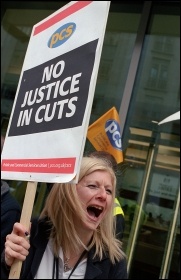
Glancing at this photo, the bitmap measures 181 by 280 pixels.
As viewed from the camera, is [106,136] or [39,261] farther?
[106,136]

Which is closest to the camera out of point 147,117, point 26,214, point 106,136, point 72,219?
point 26,214

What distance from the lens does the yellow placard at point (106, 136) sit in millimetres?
2199

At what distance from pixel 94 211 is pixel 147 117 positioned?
Result: 2.43 meters

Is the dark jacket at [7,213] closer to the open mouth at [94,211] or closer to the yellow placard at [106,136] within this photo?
the yellow placard at [106,136]

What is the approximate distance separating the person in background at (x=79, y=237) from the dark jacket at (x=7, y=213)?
0.63m

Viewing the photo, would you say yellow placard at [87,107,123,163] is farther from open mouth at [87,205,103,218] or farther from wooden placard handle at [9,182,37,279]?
wooden placard handle at [9,182,37,279]

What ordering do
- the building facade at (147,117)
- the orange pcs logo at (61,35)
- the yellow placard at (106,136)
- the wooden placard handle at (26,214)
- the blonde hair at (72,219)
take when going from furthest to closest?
the building facade at (147,117), the yellow placard at (106,136), the blonde hair at (72,219), the orange pcs logo at (61,35), the wooden placard handle at (26,214)

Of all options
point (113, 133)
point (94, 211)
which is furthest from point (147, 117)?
point (94, 211)

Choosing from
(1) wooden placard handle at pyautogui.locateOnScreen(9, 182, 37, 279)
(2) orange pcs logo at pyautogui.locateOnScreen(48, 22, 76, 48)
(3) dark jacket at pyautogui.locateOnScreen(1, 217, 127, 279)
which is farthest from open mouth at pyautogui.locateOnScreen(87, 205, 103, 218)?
(2) orange pcs logo at pyautogui.locateOnScreen(48, 22, 76, 48)

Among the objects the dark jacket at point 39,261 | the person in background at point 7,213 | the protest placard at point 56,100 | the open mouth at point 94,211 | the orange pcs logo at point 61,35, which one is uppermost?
the orange pcs logo at point 61,35

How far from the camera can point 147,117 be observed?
371 cm

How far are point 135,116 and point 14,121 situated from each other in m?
2.49

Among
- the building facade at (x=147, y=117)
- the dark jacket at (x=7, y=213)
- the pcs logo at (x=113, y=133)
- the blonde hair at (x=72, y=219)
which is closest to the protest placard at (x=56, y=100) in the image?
the blonde hair at (x=72, y=219)

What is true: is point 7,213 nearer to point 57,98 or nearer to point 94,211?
point 94,211
